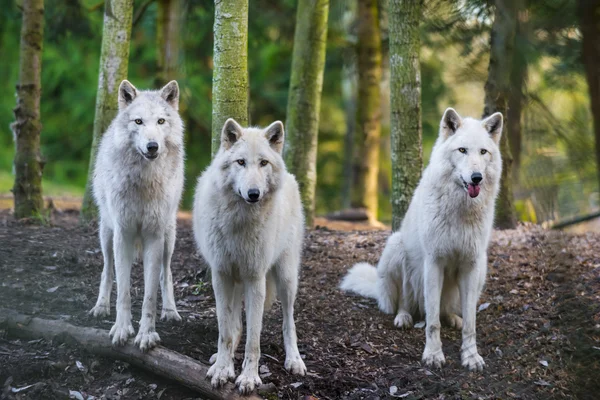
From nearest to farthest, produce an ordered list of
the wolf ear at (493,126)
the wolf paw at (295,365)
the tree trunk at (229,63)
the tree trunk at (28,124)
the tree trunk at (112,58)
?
the wolf paw at (295,365) → the wolf ear at (493,126) → the tree trunk at (229,63) → the tree trunk at (112,58) → the tree trunk at (28,124)

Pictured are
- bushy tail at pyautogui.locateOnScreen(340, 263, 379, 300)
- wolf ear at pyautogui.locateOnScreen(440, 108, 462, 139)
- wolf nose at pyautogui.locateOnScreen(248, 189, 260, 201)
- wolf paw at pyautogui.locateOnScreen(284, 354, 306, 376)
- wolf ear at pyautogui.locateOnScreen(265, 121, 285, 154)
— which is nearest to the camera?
wolf nose at pyautogui.locateOnScreen(248, 189, 260, 201)

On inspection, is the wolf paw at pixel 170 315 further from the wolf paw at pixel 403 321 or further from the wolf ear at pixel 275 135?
the wolf paw at pixel 403 321

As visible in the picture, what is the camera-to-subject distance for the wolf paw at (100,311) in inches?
226

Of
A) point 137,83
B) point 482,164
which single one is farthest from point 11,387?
point 137,83

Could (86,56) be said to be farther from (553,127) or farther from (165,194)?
(553,127)

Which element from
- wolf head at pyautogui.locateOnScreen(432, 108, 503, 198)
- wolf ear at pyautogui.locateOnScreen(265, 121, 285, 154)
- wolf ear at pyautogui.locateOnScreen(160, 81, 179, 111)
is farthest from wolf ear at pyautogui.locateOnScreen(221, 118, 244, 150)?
wolf head at pyautogui.locateOnScreen(432, 108, 503, 198)

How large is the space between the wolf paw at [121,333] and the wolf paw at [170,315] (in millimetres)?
725

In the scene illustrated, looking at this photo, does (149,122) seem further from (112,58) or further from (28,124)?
(28,124)

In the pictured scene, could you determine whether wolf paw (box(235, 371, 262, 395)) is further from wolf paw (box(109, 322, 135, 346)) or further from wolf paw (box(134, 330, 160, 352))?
wolf paw (box(109, 322, 135, 346))

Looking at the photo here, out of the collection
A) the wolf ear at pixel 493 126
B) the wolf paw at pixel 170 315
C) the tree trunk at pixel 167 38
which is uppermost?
the tree trunk at pixel 167 38

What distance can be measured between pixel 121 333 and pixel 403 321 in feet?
9.50

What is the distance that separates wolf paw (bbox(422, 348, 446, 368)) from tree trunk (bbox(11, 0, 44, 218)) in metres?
5.93

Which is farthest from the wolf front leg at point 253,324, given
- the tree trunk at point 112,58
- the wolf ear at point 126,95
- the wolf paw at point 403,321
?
the tree trunk at point 112,58

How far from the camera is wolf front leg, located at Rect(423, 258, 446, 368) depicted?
5645 millimetres
